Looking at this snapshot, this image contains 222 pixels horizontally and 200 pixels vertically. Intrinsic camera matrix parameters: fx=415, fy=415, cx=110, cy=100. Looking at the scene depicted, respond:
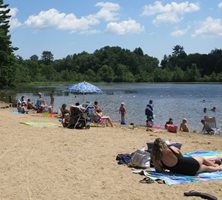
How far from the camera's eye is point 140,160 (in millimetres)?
8562

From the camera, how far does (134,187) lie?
22.8 feet

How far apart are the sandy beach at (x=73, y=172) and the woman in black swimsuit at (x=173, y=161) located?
1.73ft

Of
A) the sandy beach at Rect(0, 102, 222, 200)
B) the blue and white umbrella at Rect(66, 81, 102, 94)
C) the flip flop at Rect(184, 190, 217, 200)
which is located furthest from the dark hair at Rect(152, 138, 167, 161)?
the blue and white umbrella at Rect(66, 81, 102, 94)

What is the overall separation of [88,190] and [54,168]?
5.53 feet

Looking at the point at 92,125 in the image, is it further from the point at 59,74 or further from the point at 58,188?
the point at 59,74

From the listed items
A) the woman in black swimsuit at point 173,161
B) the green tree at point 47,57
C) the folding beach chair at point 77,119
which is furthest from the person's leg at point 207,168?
the green tree at point 47,57

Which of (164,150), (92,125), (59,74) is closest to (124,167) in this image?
(164,150)

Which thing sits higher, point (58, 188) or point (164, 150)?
point (164, 150)

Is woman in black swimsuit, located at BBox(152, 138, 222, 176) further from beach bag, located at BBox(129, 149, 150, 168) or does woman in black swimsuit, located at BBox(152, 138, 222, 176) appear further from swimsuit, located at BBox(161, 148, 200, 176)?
beach bag, located at BBox(129, 149, 150, 168)

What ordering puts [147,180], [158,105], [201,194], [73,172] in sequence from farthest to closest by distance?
[158,105] < [73,172] < [147,180] < [201,194]

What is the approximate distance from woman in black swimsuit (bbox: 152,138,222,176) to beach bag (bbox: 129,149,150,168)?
1.96 ft

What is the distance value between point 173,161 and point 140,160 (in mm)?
950

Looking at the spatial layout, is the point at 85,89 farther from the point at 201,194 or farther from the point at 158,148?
the point at 201,194

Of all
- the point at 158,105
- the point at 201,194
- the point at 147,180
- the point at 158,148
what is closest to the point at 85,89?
the point at 158,148
